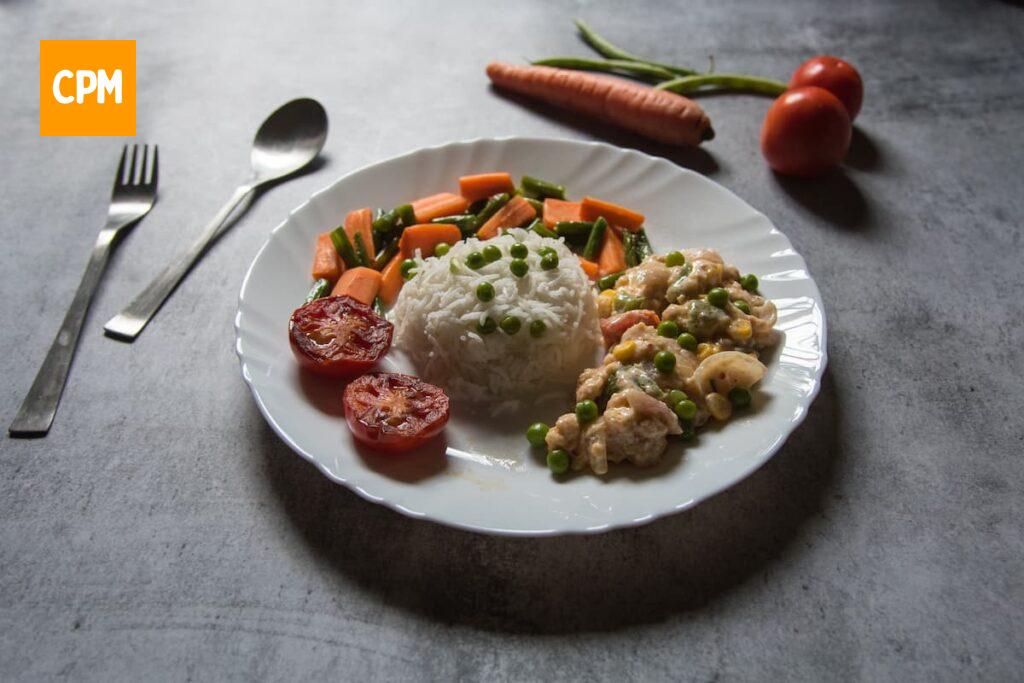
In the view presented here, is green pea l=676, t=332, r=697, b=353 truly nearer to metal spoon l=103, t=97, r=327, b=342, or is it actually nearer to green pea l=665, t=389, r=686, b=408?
green pea l=665, t=389, r=686, b=408

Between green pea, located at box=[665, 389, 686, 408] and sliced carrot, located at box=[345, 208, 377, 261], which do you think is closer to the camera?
green pea, located at box=[665, 389, 686, 408]

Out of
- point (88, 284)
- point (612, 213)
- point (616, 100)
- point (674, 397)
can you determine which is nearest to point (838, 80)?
point (616, 100)

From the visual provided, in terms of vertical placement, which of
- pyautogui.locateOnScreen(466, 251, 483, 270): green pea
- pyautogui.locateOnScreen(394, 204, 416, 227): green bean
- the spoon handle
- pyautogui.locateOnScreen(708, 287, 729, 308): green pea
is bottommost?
the spoon handle

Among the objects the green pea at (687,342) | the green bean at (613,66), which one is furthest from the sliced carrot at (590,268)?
the green bean at (613,66)

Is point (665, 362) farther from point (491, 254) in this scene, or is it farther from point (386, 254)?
point (386, 254)

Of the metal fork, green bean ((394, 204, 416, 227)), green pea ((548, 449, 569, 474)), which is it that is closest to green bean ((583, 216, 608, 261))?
green bean ((394, 204, 416, 227))
